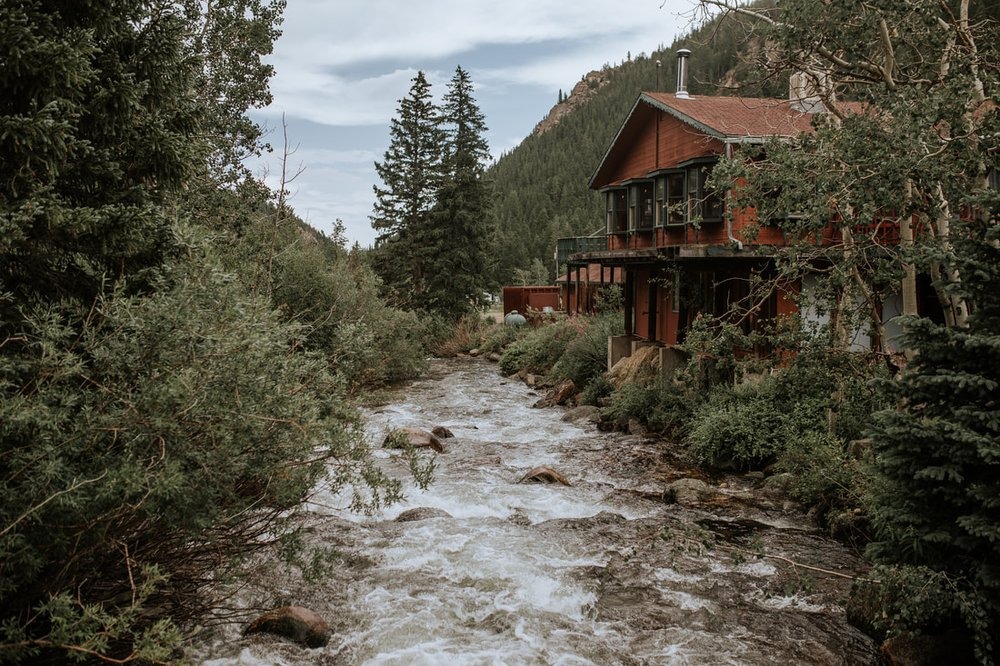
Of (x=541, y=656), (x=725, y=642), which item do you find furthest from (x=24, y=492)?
(x=725, y=642)

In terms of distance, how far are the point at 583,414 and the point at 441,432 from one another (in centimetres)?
443

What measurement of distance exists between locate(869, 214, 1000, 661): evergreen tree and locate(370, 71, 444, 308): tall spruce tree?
33.4m

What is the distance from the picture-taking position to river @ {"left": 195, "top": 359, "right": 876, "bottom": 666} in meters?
7.11

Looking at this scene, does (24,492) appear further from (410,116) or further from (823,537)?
(410,116)

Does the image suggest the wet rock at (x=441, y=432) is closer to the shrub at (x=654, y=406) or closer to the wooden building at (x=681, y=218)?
the shrub at (x=654, y=406)

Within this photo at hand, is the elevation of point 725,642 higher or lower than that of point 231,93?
lower

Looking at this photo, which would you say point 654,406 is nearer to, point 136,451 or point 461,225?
point 136,451

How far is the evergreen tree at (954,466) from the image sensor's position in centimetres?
546

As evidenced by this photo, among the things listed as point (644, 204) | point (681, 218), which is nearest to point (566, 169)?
point (644, 204)

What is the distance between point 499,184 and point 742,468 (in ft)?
394

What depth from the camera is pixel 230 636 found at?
7.18 meters

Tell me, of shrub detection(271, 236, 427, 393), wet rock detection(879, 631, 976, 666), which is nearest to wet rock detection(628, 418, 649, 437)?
shrub detection(271, 236, 427, 393)

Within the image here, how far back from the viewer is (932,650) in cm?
625

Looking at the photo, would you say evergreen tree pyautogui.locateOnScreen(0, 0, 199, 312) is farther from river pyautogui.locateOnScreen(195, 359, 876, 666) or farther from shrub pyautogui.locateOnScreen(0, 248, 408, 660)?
river pyautogui.locateOnScreen(195, 359, 876, 666)
